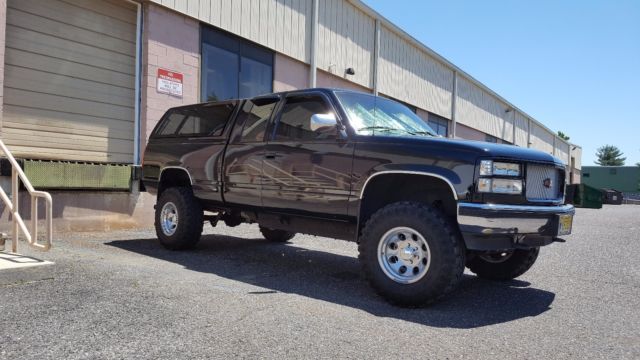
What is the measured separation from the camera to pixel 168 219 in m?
6.73

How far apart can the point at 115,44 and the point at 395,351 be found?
7885 mm

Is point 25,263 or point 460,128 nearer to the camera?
point 25,263

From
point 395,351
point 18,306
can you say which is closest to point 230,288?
point 18,306

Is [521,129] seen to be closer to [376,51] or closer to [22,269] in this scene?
[376,51]

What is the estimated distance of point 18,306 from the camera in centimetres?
378

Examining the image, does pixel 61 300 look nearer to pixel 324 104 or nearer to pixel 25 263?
pixel 25 263

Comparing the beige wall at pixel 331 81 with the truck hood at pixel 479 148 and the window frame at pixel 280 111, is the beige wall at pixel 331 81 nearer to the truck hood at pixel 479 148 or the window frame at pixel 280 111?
the window frame at pixel 280 111

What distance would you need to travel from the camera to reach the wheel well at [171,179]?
22.4 feet

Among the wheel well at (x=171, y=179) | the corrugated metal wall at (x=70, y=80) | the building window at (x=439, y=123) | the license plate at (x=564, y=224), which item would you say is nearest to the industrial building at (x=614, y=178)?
the building window at (x=439, y=123)

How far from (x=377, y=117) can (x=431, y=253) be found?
180 centimetres

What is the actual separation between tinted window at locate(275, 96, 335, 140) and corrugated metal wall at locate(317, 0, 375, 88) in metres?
8.48

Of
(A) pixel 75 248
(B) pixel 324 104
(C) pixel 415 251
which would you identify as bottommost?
(A) pixel 75 248

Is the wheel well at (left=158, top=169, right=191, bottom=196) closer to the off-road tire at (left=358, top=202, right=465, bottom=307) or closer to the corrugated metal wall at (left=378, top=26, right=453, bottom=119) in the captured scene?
the off-road tire at (left=358, top=202, right=465, bottom=307)

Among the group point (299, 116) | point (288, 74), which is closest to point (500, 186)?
point (299, 116)
